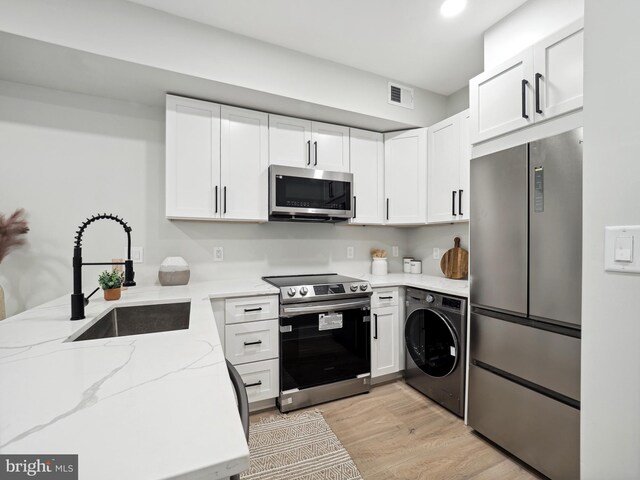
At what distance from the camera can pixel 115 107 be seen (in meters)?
2.32

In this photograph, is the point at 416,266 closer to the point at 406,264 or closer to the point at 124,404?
the point at 406,264

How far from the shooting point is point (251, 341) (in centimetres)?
210

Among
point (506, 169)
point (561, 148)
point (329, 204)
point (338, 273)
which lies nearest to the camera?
point (561, 148)

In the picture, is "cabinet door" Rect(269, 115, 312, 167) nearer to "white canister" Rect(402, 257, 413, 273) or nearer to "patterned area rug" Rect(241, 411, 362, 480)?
"white canister" Rect(402, 257, 413, 273)

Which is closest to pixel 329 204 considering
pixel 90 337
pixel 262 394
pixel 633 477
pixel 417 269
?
pixel 417 269

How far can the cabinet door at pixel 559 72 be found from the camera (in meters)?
1.45

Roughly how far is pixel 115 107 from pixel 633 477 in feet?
10.8

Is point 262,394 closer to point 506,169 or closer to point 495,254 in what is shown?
point 495,254

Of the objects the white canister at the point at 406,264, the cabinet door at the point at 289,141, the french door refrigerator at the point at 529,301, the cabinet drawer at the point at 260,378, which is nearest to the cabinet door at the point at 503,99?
the french door refrigerator at the point at 529,301

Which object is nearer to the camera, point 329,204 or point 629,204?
point 629,204

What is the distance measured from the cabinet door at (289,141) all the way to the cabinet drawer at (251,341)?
4.28 feet

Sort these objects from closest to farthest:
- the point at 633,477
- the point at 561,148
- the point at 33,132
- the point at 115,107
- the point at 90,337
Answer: the point at 633,477
the point at 90,337
the point at 561,148
the point at 33,132
the point at 115,107

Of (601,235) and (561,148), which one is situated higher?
(561,148)

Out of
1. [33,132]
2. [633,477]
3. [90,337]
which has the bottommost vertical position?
[633,477]
